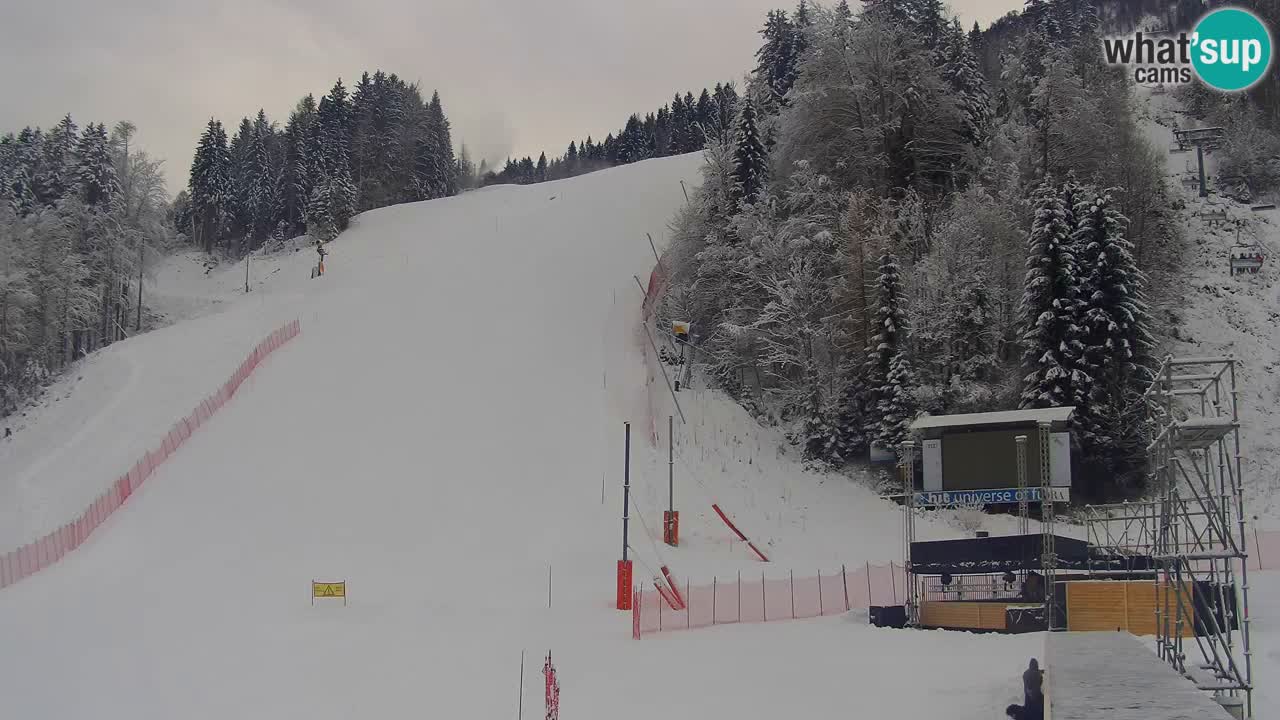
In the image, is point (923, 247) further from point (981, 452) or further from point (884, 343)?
point (981, 452)

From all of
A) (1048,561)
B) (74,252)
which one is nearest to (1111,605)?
(1048,561)

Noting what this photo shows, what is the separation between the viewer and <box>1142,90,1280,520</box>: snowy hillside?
4056 centimetres

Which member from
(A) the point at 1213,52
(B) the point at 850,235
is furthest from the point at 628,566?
(A) the point at 1213,52

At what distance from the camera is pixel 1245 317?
1829 inches

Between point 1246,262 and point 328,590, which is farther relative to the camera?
point 1246,262

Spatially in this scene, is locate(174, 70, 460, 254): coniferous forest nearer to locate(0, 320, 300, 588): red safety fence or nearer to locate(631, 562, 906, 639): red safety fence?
locate(0, 320, 300, 588): red safety fence

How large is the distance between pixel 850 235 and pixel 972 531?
46.7ft

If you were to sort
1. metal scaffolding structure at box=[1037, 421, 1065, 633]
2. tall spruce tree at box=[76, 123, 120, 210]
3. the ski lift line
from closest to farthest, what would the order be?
metal scaffolding structure at box=[1037, 421, 1065, 633], the ski lift line, tall spruce tree at box=[76, 123, 120, 210]

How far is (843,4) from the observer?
→ 59125 millimetres

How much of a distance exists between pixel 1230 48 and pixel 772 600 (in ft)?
126

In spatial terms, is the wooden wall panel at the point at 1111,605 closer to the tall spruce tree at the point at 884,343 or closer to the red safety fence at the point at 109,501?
the tall spruce tree at the point at 884,343

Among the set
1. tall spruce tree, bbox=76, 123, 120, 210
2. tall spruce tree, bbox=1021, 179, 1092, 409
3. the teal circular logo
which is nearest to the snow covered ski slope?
tall spruce tree, bbox=1021, 179, 1092, 409

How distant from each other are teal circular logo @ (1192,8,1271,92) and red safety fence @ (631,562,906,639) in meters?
21.6

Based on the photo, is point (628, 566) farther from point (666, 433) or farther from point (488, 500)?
point (666, 433)
